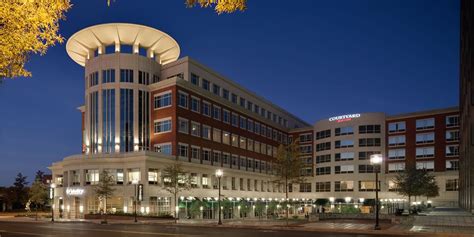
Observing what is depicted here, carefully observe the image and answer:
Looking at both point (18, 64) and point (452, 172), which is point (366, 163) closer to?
point (452, 172)

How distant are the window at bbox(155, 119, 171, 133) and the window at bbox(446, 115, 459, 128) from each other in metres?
60.2

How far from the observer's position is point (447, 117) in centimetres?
9644

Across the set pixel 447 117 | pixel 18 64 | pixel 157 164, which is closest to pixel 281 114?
pixel 447 117

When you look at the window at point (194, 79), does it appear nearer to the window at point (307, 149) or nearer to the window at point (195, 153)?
the window at point (195, 153)

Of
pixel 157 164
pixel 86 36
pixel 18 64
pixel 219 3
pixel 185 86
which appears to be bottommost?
pixel 157 164

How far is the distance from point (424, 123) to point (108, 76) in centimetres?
6711

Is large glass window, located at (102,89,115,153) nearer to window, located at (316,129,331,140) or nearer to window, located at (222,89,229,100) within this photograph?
window, located at (222,89,229,100)

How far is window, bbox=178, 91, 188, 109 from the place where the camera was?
236 ft

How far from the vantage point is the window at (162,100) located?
7200 cm

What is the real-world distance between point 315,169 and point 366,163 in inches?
526

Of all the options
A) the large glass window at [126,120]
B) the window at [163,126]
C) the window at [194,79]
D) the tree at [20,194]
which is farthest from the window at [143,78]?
the tree at [20,194]

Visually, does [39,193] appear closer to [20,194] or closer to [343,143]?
[20,194]

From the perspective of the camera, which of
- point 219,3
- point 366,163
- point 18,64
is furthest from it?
point 366,163

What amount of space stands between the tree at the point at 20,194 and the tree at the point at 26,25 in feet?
334
